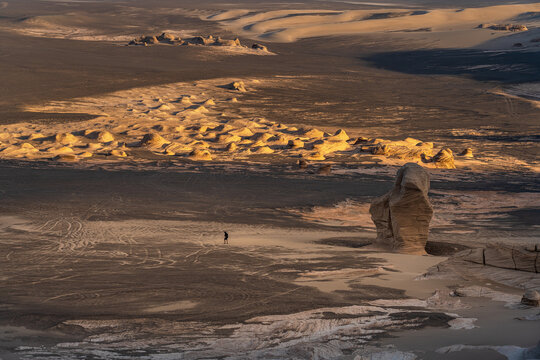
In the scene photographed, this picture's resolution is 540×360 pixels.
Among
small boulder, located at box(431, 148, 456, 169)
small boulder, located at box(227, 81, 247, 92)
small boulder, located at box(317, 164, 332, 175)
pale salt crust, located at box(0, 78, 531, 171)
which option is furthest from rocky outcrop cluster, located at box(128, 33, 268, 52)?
small boulder, located at box(317, 164, 332, 175)

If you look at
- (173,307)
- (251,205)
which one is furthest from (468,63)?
(173,307)

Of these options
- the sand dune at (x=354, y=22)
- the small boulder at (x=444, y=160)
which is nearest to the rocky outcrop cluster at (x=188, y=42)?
the sand dune at (x=354, y=22)

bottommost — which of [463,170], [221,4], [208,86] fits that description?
[463,170]

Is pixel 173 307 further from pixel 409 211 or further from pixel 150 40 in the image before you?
pixel 150 40

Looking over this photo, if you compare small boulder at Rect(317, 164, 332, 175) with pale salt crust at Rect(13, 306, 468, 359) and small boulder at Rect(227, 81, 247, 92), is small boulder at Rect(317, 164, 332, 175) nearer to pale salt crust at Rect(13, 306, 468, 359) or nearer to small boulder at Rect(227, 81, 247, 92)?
pale salt crust at Rect(13, 306, 468, 359)

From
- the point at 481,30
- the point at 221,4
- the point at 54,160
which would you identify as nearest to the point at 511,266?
the point at 54,160

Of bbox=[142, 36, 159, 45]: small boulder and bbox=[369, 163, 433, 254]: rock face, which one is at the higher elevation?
bbox=[142, 36, 159, 45]: small boulder

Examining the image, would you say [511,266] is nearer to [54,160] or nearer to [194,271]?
[194,271]
